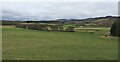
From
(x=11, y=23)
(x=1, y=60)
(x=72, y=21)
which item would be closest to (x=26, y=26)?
(x=11, y=23)

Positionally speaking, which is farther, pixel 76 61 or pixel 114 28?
pixel 114 28

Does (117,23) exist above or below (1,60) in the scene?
above

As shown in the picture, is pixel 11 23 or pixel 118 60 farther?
pixel 11 23

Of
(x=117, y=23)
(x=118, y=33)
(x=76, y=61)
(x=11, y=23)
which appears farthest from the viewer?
(x=11, y=23)

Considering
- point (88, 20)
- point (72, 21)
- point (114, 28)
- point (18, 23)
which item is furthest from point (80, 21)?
point (114, 28)

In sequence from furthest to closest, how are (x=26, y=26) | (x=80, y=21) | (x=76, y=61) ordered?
(x=80, y=21), (x=26, y=26), (x=76, y=61)

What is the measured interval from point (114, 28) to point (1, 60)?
4168cm

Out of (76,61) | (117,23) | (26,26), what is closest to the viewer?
(76,61)

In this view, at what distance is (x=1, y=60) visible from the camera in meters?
17.4

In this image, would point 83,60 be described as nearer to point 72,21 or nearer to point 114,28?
point 114,28

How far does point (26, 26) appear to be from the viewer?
307ft

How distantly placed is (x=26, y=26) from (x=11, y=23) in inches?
383

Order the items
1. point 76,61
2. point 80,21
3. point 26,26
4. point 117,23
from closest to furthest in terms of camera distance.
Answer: point 76,61 → point 117,23 → point 26,26 → point 80,21

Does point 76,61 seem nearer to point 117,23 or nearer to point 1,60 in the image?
point 1,60
